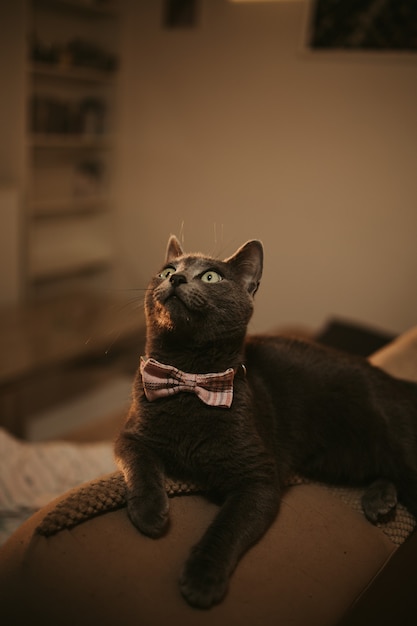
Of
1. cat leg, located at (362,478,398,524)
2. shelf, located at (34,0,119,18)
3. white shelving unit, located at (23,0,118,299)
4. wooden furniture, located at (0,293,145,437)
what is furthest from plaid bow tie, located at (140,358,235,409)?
shelf, located at (34,0,119,18)

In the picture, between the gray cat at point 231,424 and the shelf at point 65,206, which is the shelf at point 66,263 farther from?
the gray cat at point 231,424

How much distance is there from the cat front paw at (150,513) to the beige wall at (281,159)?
46 cm

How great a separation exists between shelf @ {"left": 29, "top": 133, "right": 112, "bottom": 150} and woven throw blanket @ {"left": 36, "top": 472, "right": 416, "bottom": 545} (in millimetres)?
2727

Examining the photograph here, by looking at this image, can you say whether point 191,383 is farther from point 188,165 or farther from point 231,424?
point 188,165

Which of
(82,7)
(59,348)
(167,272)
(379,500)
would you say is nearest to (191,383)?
(167,272)

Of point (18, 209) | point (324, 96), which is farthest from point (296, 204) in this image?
point (18, 209)

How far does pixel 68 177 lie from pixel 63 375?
1.27m

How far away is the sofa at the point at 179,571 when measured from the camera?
30.8 inches

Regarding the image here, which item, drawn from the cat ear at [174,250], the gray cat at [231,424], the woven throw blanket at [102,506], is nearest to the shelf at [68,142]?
the cat ear at [174,250]

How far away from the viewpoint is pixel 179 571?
821 mm

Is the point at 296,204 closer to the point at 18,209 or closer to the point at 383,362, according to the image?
the point at 383,362

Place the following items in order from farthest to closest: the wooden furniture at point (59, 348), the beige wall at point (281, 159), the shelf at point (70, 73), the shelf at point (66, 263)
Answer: the shelf at point (66, 263) < the shelf at point (70, 73) < the wooden furniture at point (59, 348) < the beige wall at point (281, 159)

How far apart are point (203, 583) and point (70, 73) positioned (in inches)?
128

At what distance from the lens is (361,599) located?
2.75ft
